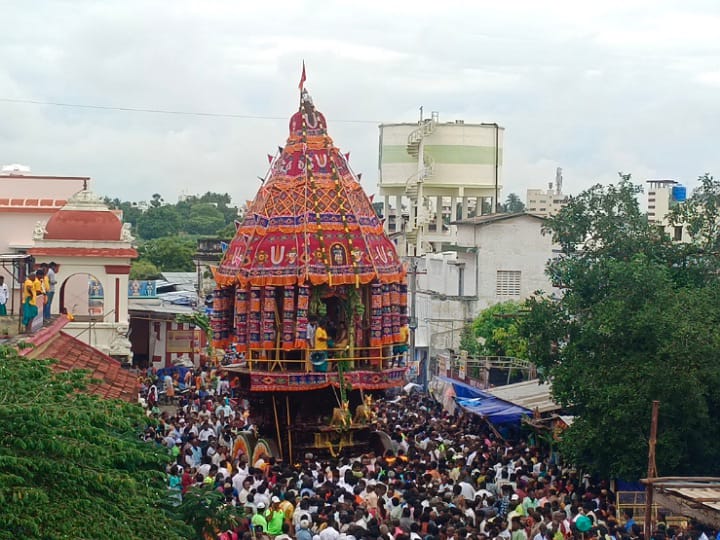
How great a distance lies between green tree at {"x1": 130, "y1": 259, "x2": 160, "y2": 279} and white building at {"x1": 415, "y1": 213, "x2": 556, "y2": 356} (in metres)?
28.0

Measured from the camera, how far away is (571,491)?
2034 cm

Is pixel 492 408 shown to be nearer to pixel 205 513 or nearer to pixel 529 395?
pixel 529 395

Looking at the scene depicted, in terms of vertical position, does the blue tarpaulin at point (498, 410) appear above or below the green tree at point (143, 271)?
below

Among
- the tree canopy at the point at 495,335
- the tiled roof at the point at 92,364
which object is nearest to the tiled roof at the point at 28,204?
the tree canopy at the point at 495,335

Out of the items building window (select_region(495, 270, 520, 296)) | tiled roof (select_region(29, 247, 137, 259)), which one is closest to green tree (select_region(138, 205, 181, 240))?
building window (select_region(495, 270, 520, 296))

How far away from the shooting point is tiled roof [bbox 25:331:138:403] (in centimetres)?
2058

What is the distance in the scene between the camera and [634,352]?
68.4 ft

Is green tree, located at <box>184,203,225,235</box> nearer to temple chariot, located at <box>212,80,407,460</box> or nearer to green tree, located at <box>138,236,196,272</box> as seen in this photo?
green tree, located at <box>138,236,196,272</box>

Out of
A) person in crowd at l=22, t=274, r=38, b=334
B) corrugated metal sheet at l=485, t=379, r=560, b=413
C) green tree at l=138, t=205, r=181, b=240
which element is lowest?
corrugated metal sheet at l=485, t=379, r=560, b=413

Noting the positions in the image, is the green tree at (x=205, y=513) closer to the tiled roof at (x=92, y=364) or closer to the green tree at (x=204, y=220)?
the tiled roof at (x=92, y=364)

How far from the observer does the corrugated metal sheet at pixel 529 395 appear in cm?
2517

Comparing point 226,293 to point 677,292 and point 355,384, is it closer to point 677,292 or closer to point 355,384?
point 355,384

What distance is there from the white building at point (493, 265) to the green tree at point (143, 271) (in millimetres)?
27962

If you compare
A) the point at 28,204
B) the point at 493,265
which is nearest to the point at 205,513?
the point at 28,204
